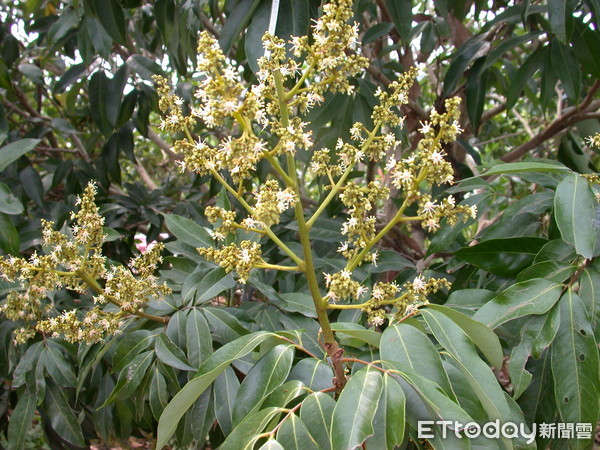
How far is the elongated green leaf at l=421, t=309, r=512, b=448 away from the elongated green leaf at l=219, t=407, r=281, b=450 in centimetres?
27

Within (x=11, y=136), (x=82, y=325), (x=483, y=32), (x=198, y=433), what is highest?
→ (x=483, y=32)

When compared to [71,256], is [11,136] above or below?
above

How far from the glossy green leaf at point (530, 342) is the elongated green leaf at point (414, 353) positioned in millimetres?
183

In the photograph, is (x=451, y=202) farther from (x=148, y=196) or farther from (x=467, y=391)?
(x=148, y=196)

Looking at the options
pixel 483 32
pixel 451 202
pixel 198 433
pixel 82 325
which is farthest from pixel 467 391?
pixel 483 32

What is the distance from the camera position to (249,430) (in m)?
0.87

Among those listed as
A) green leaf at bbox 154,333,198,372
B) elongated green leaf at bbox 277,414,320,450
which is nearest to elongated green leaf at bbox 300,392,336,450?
elongated green leaf at bbox 277,414,320,450

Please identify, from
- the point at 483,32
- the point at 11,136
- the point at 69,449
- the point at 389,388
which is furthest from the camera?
the point at 11,136

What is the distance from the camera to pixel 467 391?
2.95 feet

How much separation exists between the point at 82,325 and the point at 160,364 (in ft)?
0.58

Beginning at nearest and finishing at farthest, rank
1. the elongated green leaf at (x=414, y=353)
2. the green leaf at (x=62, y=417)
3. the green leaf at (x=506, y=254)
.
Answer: the elongated green leaf at (x=414, y=353) < the green leaf at (x=506, y=254) < the green leaf at (x=62, y=417)

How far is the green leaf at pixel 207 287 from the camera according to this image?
1.29 m

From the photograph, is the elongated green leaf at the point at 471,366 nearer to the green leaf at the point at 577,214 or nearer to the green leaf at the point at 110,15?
the green leaf at the point at 577,214

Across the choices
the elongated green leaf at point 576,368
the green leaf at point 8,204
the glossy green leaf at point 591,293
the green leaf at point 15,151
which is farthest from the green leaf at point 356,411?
the green leaf at point 15,151
